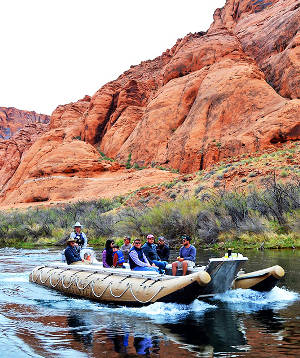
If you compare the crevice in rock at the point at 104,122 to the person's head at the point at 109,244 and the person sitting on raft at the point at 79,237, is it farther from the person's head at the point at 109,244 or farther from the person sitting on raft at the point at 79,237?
the person's head at the point at 109,244

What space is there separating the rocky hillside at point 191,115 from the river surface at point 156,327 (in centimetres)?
2884

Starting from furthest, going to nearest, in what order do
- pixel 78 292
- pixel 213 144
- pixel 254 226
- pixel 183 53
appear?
pixel 183 53, pixel 213 144, pixel 254 226, pixel 78 292

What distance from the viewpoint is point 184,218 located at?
23359mm

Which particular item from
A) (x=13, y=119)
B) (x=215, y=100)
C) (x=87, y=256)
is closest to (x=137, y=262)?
(x=87, y=256)

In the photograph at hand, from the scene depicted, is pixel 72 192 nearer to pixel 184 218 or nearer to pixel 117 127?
pixel 117 127

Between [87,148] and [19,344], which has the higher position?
[87,148]

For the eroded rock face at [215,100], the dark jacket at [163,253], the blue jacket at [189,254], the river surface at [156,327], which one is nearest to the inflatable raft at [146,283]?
the river surface at [156,327]

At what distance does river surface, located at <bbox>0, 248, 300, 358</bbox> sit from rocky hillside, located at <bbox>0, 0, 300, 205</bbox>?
94.6 feet

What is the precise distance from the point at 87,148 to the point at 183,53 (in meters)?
17.3

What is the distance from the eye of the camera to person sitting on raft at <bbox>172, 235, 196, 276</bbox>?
10.7 m

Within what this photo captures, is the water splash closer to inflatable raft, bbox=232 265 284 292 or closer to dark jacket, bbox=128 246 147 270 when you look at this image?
inflatable raft, bbox=232 265 284 292

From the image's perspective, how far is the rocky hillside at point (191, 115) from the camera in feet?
140

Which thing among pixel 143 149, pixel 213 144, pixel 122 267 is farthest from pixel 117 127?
pixel 122 267

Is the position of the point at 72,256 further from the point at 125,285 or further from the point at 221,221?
the point at 221,221
